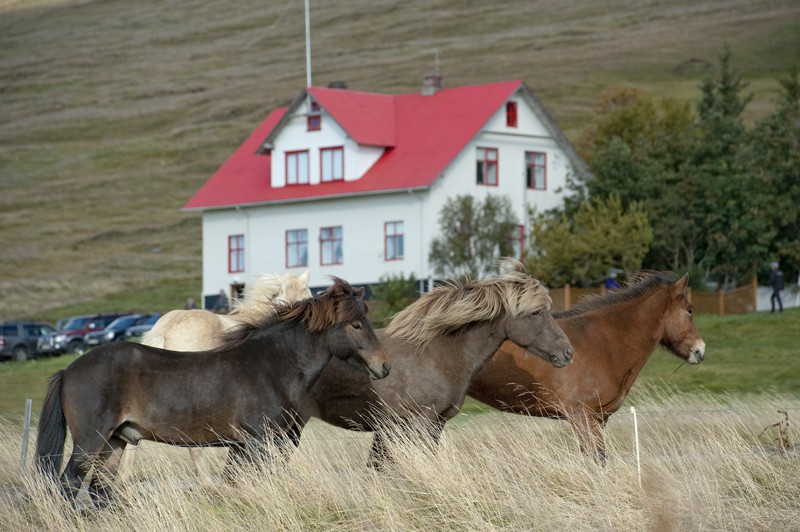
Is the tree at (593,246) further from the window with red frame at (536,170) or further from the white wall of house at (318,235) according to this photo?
the window with red frame at (536,170)

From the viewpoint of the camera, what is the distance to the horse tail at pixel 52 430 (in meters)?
10.4

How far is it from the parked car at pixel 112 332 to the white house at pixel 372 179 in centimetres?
497

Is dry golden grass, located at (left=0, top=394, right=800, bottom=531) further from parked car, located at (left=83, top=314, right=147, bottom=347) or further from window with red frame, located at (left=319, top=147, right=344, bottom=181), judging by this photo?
window with red frame, located at (left=319, top=147, right=344, bottom=181)

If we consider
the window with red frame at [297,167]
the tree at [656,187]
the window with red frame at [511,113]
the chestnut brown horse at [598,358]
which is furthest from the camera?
the window with red frame at [297,167]

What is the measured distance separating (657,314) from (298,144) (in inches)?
1443

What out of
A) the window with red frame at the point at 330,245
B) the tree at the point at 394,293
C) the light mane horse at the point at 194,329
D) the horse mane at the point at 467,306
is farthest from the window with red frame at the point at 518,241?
the horse mane at the point at 467,306

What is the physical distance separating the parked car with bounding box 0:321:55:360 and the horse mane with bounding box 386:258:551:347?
3450cm

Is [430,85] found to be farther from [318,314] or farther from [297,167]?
[318,314]

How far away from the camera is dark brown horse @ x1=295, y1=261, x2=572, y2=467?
1170 cm

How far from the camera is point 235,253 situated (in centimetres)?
5081

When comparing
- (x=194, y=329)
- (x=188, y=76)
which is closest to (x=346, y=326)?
(x=194, y=329)

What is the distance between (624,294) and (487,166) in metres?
34.1

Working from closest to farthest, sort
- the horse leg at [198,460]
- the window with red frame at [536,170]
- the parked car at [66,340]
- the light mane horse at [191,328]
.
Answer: the horse leg at [198,460] → the light mane horse at [191,328] → the parked car at [66,340] → the window with red frame at [536,170]

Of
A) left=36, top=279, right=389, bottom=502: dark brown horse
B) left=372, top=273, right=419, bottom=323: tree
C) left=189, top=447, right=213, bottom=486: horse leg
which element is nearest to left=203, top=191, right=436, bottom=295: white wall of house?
left=372, top=273, right=419, bottom=323: tree
